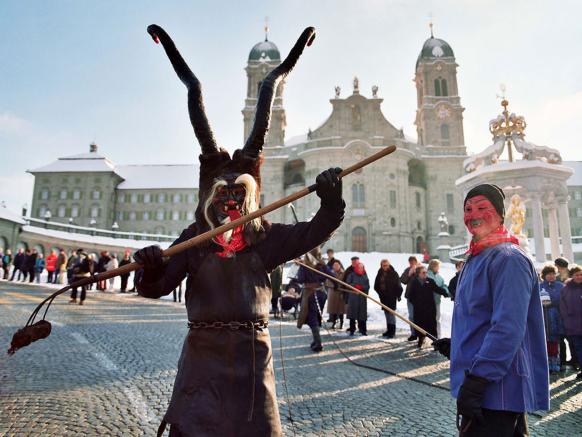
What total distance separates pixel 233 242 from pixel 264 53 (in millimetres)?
61774

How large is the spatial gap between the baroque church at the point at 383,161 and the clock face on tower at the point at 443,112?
0.13 metres

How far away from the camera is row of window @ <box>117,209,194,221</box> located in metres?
69.4

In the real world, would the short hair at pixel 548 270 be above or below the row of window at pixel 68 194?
below

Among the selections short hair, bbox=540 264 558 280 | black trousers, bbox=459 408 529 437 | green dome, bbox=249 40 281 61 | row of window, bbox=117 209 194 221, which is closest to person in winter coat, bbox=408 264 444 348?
short hair, bbox=540 264 558 280

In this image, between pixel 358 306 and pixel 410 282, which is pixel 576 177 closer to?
pixel 410 282

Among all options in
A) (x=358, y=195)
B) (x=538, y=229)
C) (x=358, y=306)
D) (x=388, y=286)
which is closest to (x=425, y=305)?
(x=388, y=286)

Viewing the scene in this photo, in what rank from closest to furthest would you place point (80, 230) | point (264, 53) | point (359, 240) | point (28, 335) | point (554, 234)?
point (28, 335) → point (554, 234) → point (80, 230) → point (359, 240) → point (264, 53)

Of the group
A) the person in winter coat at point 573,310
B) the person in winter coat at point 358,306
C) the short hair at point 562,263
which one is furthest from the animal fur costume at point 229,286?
the person in winter coat at point 358,306

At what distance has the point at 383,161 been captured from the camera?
49219 millimetres

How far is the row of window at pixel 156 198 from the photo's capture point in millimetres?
69750

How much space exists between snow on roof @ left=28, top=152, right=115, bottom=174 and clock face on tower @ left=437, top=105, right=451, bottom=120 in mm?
52923

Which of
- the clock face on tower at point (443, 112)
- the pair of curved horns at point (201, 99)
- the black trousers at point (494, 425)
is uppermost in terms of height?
the clock face on tower at point (443, 112)

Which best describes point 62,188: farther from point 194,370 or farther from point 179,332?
point 194,370

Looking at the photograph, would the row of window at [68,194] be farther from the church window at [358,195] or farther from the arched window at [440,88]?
the arched window at [440,88]
